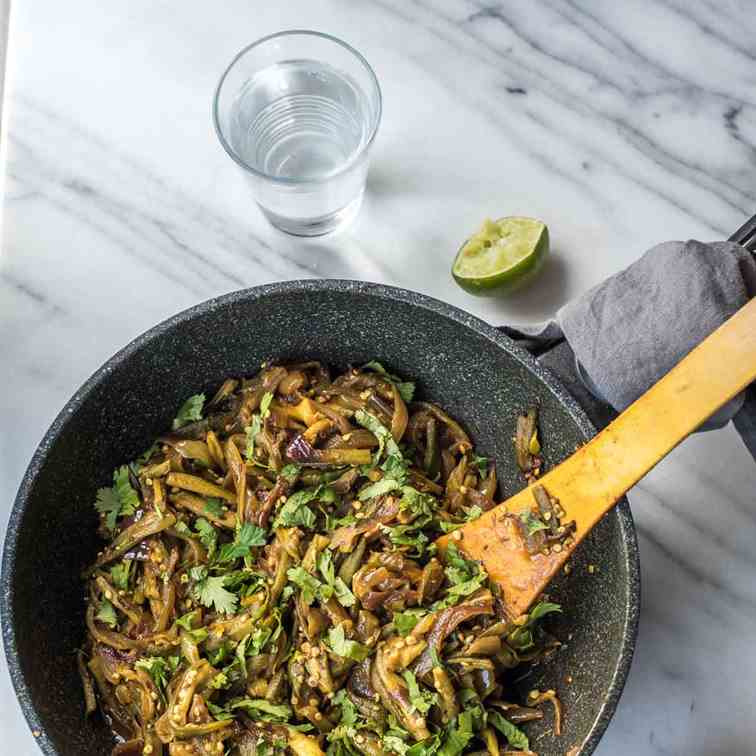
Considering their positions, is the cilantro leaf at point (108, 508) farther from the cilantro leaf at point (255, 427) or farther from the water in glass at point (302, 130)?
the water in glass at point (302, 130)

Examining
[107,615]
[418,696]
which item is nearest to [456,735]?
[418,696]

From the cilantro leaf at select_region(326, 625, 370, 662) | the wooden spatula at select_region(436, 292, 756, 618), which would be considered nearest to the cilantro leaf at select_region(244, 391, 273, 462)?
the cilantro leaf at select_region(326, 625, 370, 662)

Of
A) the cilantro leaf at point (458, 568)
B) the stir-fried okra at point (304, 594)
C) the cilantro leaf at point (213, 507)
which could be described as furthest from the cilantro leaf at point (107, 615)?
the cilantro leaf at point (458, 568)

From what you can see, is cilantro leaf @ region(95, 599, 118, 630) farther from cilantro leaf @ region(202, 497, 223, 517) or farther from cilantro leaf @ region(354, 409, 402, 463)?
cilantro leaf @ region(354, 409, 402, 463)

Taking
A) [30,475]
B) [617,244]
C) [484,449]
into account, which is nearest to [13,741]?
[30,475]

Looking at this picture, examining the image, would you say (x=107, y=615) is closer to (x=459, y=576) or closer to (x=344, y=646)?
(x=344, y=646)

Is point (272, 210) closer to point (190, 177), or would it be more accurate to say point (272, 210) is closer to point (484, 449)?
point (190, 177)
